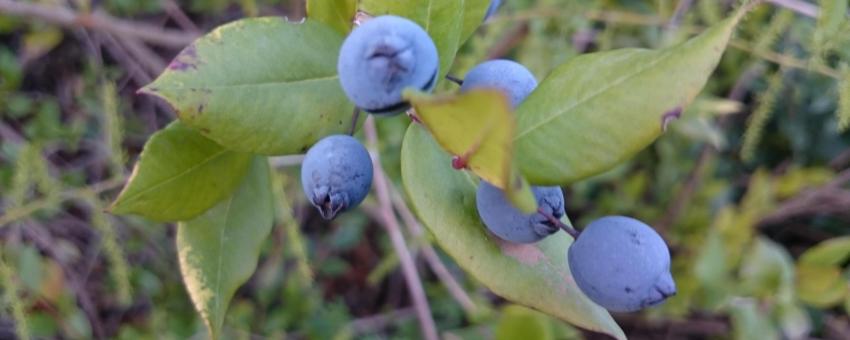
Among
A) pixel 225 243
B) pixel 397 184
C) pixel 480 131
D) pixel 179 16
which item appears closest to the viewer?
pixel 480 131

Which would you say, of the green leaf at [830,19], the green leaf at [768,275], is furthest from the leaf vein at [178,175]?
the green leaf at [768,275]

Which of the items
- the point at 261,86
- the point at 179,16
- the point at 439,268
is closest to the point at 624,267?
the point at 261,86

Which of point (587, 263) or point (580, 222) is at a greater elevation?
point (587, 263)

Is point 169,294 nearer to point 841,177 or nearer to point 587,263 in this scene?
point 587,263

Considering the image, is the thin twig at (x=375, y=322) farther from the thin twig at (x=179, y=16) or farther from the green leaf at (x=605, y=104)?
the green leaf at (x=605, y=104)

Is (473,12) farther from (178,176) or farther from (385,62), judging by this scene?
(178,176)

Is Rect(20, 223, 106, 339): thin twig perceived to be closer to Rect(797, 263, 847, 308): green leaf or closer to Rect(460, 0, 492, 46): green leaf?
Rect(460, 0, 492, 46): green leaf

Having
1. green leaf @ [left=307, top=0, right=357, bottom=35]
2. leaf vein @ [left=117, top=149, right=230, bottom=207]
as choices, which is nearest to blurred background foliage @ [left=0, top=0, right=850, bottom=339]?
leaf vein @ [left=117, top=149, right=230, bottom=207]

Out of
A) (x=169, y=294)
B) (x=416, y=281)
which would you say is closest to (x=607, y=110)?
(x=416, y=281)
